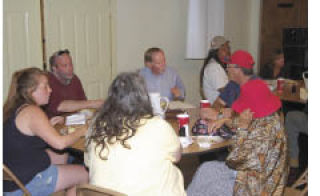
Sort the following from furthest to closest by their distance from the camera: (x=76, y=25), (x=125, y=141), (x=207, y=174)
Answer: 1. (x=76, y=25)
2. (x=207, y=174)
3. (x=125, y=141)

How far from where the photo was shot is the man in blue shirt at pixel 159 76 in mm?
3828

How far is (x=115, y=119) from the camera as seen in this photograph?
1.95 metres

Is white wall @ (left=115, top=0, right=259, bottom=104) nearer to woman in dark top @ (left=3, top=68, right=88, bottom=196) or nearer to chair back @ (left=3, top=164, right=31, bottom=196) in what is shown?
woman in dark top @ (left=3, top=68, right=88, bottom=196)

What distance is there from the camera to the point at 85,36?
486cm

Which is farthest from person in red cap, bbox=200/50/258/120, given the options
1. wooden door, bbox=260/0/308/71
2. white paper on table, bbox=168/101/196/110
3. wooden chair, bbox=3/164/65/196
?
wooden door, bbox=260/0/308/71

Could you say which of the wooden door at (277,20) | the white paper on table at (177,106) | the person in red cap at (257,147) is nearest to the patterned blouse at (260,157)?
the person in red cap at (257,147)

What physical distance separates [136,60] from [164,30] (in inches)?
24.8

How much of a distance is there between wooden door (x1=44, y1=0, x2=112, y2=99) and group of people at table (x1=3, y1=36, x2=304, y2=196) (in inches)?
53.2

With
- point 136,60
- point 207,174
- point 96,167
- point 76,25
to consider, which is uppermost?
point 76,25

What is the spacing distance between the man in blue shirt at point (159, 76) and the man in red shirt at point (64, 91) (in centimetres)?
66

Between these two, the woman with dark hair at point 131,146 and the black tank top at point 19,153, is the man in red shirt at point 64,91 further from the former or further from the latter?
the woman with dark hair at point 131,146
